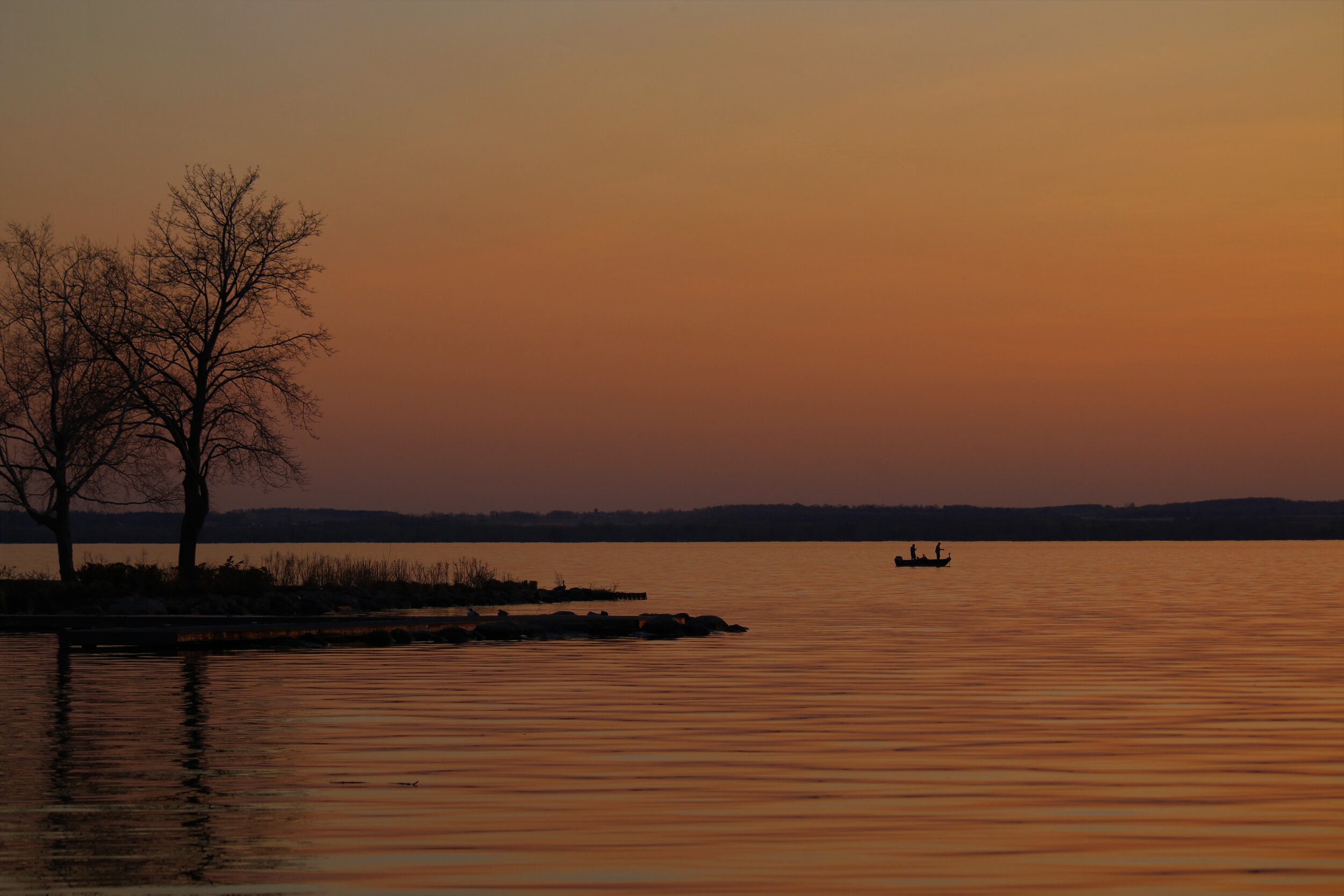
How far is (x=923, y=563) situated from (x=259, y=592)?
73.9m

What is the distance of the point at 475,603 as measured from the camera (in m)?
57.7

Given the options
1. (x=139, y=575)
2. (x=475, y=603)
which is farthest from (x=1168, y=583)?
(x=139, y=575)

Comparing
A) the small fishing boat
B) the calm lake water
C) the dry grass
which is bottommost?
the small fishing boat

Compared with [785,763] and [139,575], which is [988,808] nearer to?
[785,763]

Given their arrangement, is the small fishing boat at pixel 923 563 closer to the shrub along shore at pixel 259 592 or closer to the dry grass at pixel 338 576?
the shrub along shore at pixel 259 592

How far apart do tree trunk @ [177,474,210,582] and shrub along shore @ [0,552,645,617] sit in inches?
19.0

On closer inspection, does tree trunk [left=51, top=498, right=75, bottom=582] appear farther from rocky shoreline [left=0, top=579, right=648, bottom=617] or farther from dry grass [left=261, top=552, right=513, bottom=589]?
dry grass [left=261, top=552, right=513, bottom=589]

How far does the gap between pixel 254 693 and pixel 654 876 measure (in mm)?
15843

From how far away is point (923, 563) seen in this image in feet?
382

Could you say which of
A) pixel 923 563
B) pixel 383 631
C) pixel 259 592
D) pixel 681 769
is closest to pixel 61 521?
pixel 259 592

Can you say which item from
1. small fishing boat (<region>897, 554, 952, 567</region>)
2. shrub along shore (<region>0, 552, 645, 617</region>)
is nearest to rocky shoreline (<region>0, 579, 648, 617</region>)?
shrub along shore (<region>0, 552, 645, 617</region>)

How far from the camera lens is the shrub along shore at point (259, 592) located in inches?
1788

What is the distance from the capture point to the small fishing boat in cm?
11475

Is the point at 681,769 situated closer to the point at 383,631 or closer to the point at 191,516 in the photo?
the point at 383,631
